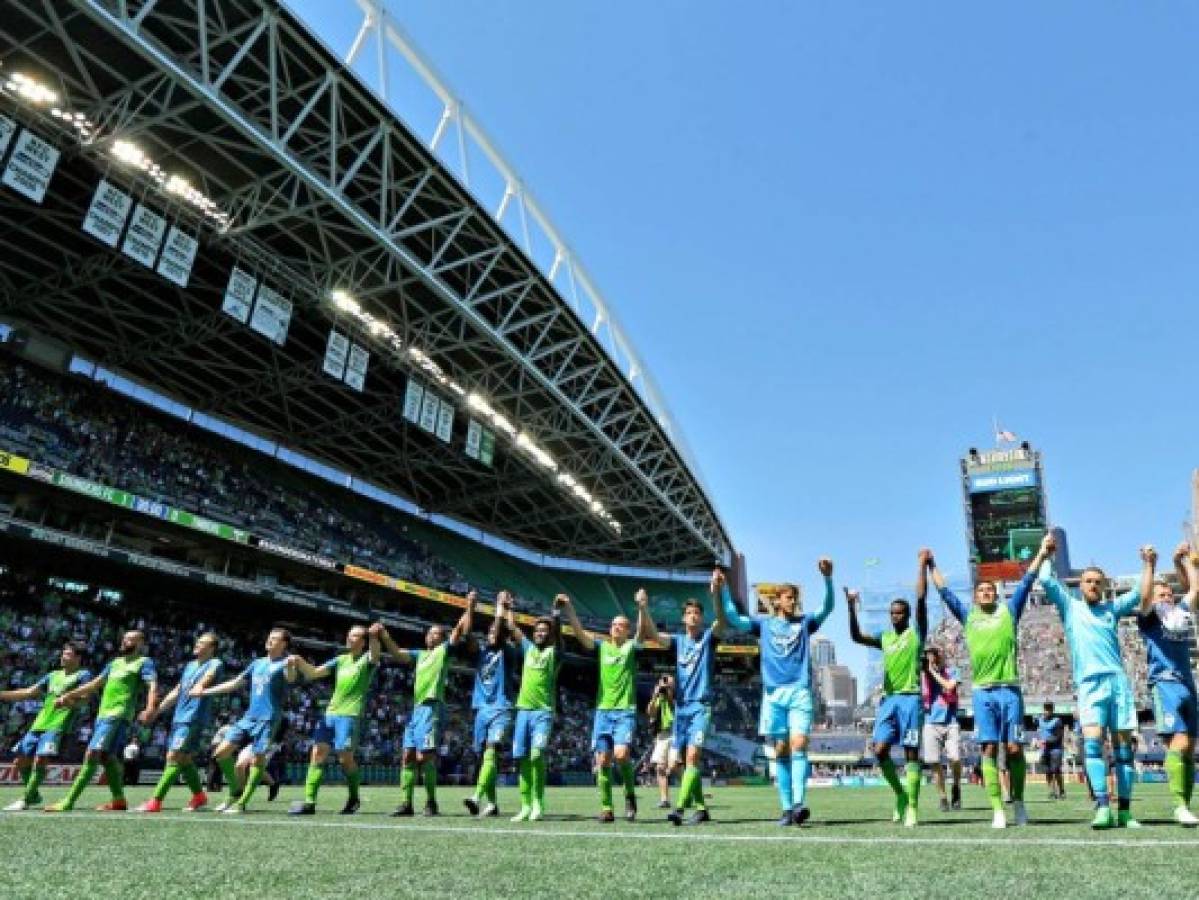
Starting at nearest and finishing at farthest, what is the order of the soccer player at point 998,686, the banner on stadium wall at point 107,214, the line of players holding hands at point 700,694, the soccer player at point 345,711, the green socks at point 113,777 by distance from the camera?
the line of players holding hands at point 700,694, the soccer player at point 998,686, the green socks at point 113,777, the soccer player at point 345,711, the banner on stadium wall at point 107,214

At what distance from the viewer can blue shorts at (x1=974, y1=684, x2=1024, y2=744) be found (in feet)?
21.8

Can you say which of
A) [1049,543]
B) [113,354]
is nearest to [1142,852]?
[1049,543]

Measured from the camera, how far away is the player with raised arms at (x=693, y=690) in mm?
7359

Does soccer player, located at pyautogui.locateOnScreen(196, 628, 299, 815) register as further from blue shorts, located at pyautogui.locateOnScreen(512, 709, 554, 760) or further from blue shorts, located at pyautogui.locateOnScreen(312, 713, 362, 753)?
blue shorts, located at pyautogui.locateOnScreen(512, 709, 554, 760)

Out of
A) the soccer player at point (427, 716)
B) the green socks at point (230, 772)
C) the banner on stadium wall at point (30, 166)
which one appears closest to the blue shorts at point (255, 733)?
the green socks at point (230, 772)

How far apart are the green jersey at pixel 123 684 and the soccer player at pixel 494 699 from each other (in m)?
3.46

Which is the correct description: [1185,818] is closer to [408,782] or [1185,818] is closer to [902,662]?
[902,662]

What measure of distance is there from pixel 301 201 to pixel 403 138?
3.23 metres

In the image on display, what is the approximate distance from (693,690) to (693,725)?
31 centimetres

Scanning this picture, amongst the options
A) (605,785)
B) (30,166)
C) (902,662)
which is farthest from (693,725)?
(30,166)

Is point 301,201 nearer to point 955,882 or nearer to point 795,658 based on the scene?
point 795,658

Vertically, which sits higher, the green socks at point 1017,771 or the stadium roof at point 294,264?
the stadium roof at point 294,264

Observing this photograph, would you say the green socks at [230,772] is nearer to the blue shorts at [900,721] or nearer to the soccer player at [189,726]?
the soccer player at [189,726]

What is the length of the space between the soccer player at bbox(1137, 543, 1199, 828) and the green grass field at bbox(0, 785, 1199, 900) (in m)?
0.42
